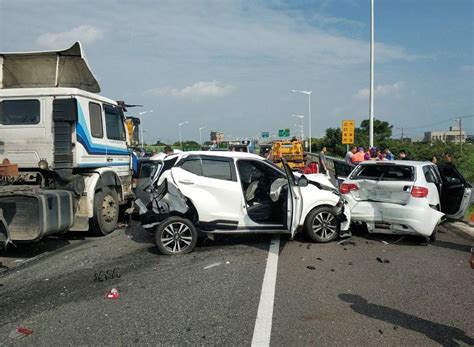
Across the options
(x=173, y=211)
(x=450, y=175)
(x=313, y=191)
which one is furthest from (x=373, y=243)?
(x=173, y=211)

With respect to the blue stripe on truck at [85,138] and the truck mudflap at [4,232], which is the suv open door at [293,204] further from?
the truck mudflap at [4,232]

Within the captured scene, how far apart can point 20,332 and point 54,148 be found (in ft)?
14.2

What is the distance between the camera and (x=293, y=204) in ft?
23.6

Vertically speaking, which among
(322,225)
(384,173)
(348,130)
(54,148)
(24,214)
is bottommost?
(322,225)

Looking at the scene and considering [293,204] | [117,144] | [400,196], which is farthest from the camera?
[117,144]

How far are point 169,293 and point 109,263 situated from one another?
1.89 metres

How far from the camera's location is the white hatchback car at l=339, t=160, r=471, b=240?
7.52 metres

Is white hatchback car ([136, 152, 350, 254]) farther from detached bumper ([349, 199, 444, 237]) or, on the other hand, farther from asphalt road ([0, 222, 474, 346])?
detached bumper ([349, 199, 444, 237])

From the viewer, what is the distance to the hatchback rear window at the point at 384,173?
313 inches

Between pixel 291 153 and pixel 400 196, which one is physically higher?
pixel 291 153

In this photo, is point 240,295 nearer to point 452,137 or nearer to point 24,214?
point 24,214

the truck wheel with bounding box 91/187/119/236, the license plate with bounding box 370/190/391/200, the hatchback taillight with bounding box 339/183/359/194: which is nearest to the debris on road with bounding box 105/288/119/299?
the truck wheel with bounding box 91/187/119/236

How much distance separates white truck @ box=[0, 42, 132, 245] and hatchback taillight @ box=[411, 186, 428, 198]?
19.1ft

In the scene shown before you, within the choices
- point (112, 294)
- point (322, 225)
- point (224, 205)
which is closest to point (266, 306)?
point (112, 294)
